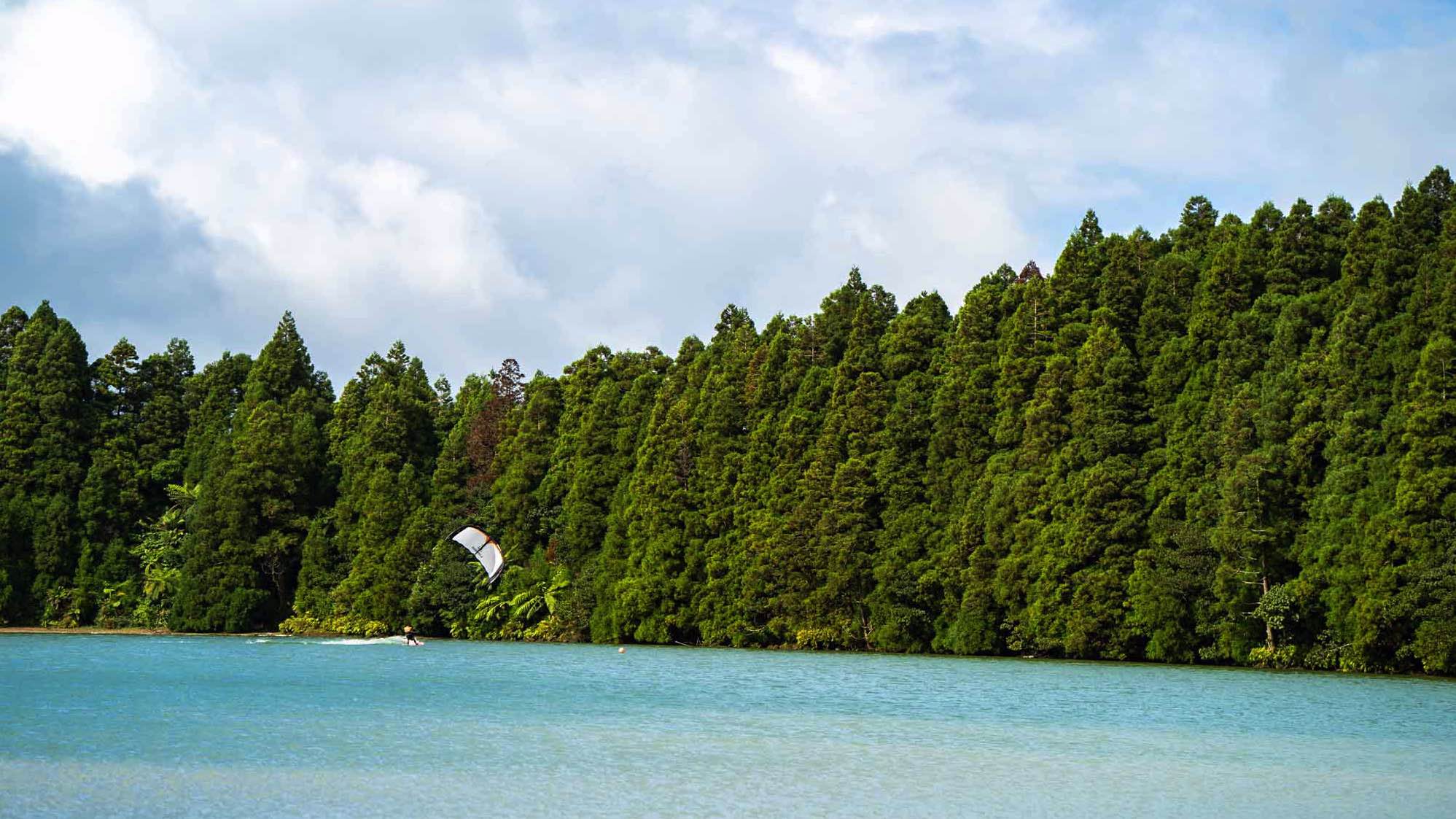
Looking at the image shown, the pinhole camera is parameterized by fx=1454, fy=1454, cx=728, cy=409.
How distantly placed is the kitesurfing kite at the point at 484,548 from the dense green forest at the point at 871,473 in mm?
810

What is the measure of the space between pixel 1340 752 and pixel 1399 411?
23.5 m

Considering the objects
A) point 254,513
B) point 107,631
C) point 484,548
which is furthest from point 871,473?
point 107,631

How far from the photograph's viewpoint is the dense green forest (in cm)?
5003

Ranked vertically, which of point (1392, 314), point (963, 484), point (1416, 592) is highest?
point (1392, 314)

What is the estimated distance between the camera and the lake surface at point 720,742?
21562mm

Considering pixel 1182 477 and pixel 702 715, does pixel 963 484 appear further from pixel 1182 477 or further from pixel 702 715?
pixel 702 715

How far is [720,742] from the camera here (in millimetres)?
28953

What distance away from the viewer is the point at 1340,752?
27688 millimetres

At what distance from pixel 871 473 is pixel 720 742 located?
38756 mm

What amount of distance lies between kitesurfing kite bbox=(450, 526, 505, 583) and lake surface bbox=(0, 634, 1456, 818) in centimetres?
3108

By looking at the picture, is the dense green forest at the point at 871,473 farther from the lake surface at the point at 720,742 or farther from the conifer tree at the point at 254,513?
the lake surface at the point at 720,742

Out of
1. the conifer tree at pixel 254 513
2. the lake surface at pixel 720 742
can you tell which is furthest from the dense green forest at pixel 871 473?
the lake surface at pixel 720 742

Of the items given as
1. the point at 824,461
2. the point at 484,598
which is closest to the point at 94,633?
the point at 484,598

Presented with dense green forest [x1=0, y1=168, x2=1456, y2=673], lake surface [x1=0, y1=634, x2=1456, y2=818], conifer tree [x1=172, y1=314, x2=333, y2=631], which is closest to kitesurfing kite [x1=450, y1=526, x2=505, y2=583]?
dense green forest [x1=0, y1=168, x2=1456, y2=673]
